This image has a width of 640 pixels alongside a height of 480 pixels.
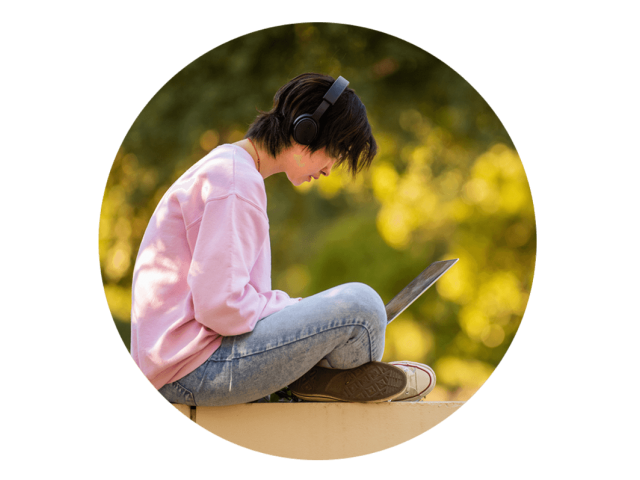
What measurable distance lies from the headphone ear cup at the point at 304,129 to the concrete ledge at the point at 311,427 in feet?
2.13

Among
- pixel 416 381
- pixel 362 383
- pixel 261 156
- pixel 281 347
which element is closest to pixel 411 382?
pixel 416 381

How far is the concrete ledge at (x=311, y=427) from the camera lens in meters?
1.25

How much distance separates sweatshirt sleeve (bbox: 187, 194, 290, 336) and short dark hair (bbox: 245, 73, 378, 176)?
0.30 metres

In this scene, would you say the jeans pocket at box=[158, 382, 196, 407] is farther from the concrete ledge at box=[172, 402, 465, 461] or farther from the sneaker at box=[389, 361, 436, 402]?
the sneaker at box=[389, 361, 436, 402]

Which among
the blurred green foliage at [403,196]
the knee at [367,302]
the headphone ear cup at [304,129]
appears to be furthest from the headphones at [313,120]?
the blurred green foliage at [403,196]

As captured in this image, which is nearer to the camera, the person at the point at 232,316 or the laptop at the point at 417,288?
the person at the point at 232,316

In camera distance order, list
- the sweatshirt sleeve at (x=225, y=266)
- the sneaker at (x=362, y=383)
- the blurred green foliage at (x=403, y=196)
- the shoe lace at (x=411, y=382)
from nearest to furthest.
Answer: the sweatshirt sleeve at (x=225, y=266) < the sneaker at (x=362, y=383) < the shoe lace at (x=411, y=382) < the blurred green foliage at (x=403, y=196)

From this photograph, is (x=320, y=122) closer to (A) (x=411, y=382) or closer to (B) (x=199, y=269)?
(B) (x=199, y=269)

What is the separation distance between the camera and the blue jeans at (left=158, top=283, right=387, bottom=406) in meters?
1.12

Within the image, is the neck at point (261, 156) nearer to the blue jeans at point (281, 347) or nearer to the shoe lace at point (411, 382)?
the blue jeans at point (281, 347)

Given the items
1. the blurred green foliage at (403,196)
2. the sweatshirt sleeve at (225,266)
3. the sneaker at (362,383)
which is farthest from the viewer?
the blurred green foliage at (403,196)

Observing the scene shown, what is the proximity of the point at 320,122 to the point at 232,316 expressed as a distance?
566 mm

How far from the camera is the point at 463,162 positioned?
420 cm

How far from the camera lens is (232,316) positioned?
109 cm
